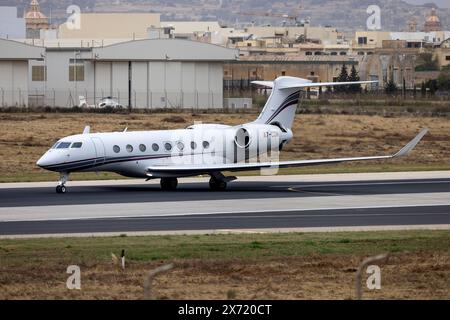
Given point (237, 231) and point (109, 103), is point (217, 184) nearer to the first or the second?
point (237, 231)

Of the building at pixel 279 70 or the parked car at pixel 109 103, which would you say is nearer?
the parked car at pixel 109 103

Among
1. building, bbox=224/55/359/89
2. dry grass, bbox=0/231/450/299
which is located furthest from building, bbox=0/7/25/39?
dry grass, bbox=0/231/450/299

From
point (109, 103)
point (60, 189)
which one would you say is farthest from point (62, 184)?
point (109, 103)

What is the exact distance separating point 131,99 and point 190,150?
50.5 m

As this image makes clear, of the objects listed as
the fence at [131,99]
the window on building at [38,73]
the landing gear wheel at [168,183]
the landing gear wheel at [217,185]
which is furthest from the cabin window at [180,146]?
the window on building at [38,73]

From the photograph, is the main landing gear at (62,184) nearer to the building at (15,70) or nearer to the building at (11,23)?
the building at (15,70)

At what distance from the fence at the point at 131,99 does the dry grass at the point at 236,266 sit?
220ft

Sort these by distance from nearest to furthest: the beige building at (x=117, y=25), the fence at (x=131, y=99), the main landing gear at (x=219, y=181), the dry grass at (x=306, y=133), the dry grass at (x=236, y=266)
Result: the dry grass at (x=236, y=266) < the main landing gear at (x=219, y=181) < the dry grass at (x=306, y=133) < the fence at (x=131, y=99) < the beige building at (x=117, y=25)

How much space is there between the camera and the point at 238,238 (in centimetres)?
3291

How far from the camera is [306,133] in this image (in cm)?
7844

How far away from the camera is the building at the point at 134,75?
100500mm

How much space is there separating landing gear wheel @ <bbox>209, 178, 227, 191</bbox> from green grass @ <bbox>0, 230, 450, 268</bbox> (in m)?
15.6
